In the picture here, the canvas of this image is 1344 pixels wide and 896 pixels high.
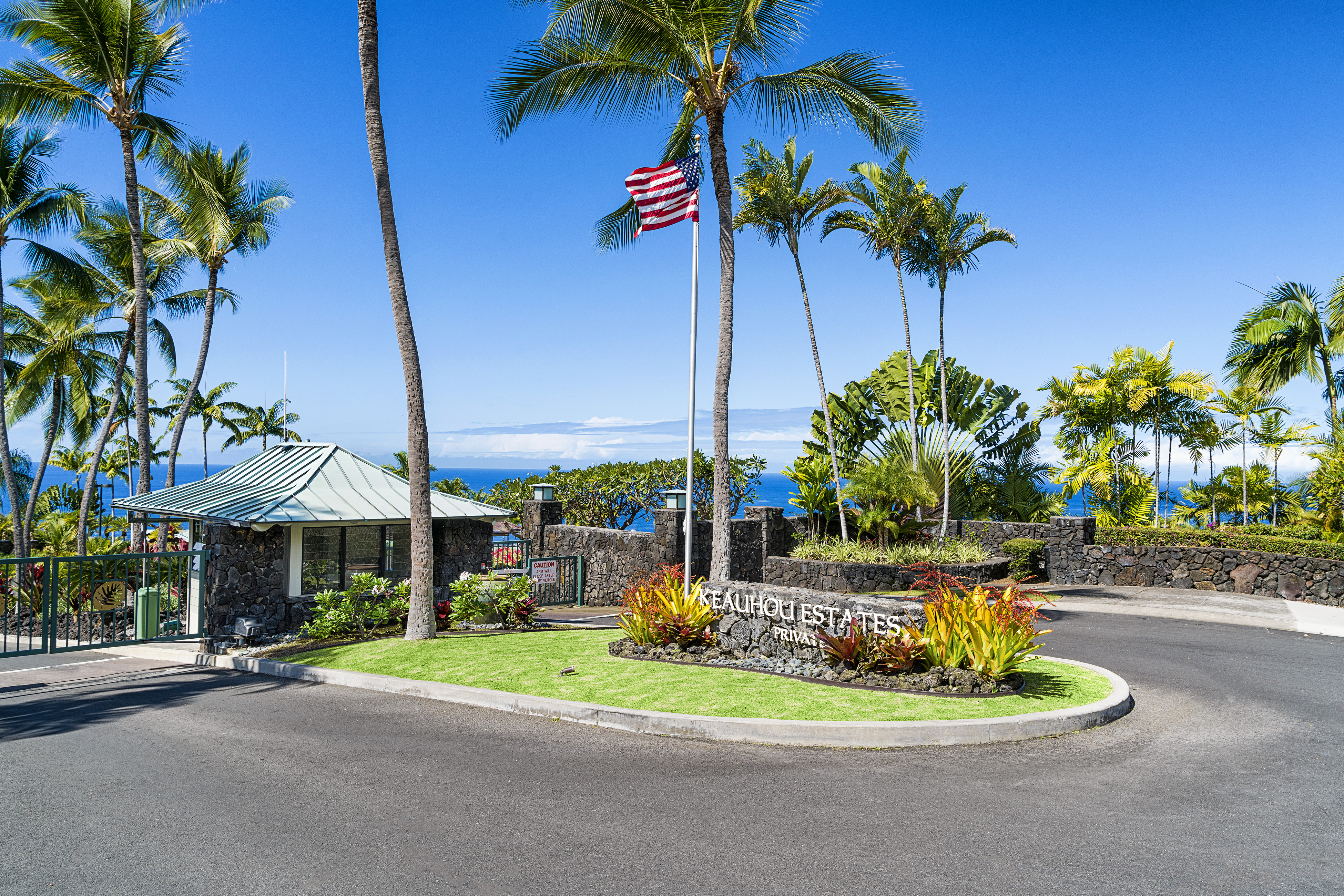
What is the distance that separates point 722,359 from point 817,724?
7.57m

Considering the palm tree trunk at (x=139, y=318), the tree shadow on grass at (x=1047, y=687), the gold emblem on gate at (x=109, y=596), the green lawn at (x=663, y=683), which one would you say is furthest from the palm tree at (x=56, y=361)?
the tree shadow on grass at (x=1047, y=687)

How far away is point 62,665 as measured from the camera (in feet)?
41.7

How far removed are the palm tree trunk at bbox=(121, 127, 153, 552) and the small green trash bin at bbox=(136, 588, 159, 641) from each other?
5070 millimetres

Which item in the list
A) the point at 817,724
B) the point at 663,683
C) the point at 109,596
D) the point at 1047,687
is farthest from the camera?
the point at 109,596

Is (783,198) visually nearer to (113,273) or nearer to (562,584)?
(562,584)

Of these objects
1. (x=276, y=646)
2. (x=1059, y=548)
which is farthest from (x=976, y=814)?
(x=1059, y=548)

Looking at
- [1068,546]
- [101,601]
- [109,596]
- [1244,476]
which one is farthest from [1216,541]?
[109,596]

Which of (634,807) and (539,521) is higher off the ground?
(539,521)

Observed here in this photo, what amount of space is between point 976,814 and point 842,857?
4.20 ft

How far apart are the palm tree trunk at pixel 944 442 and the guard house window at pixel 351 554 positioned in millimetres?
14650

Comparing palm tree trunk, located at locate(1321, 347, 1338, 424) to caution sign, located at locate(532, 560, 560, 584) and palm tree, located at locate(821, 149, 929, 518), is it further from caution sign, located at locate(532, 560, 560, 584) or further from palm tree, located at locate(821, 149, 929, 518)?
caution sign, located at locate(532, 560, 560, 584)

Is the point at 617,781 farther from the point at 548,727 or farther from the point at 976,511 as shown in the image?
the point at 976,511

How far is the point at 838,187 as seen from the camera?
22.5 metres

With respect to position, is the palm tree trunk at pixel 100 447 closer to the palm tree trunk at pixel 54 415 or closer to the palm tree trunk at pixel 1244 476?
the palm tree trunk at pixel 54 415
